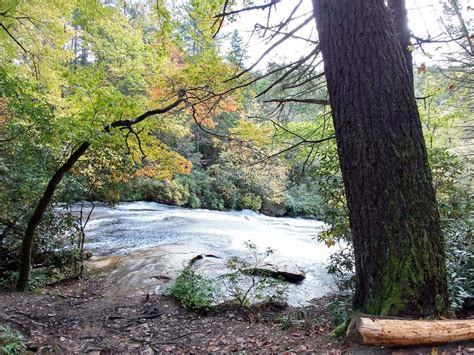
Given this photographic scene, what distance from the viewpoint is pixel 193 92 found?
5.23 m

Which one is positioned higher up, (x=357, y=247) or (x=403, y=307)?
(x=357, y=247)

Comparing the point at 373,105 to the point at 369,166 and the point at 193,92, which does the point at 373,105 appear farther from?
the point at 193,92

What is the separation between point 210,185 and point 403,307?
18.2m

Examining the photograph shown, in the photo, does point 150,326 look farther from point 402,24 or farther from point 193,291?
point 402,24

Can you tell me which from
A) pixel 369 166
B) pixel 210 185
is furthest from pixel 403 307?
pixel 210 185

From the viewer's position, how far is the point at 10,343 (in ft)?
9.29

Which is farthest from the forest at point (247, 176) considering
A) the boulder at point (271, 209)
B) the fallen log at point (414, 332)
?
the boulder at point (271, 209)

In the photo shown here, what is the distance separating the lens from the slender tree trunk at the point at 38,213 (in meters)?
4.81

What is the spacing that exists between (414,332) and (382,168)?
104cm

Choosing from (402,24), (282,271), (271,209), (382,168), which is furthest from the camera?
(271,209)

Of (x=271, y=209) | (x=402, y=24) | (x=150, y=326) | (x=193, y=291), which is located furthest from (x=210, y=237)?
(x=271, y=209)

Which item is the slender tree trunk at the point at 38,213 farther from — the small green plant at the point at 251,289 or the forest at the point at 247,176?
the small green plant at the point at 251,289

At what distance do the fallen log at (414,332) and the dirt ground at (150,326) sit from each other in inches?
7.1

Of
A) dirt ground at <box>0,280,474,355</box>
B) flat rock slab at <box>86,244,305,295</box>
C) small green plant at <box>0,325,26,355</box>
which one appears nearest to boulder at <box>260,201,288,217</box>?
flat rock slab at <box>86,244,305,295</box>
